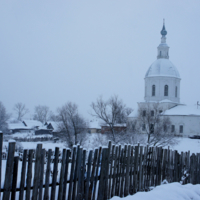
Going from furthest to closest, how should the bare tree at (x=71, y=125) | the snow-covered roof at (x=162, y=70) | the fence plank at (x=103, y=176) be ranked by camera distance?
the snow-covered roof at (x=162, y=70) < the bare tree at (x=71, y=125) < the fence plank at (x=103, y=176)

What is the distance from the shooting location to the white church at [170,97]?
160 ft

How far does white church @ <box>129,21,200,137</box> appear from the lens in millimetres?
48844

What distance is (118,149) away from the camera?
6109 mm

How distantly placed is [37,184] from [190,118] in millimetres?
47881

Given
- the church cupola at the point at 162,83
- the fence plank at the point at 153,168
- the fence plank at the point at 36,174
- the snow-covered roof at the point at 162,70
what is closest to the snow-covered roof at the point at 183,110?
the church cupola at the point at 162,83

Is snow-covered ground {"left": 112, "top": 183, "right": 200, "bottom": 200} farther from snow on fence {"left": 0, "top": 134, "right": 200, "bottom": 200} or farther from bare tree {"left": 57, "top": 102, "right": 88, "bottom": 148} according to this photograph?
bare tree {"left": 57, "top": 102, "right": 88, "bottom": 148}

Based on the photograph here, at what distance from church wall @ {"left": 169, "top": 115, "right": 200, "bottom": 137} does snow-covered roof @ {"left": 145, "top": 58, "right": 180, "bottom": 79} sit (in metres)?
8.40

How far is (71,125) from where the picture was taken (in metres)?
34.7

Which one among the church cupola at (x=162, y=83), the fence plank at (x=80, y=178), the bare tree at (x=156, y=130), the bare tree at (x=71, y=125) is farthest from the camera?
the church cupola at (x=162, y=83)

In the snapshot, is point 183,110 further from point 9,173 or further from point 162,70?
point 9,173

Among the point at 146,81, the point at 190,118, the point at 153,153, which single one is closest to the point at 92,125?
the point at 146,81

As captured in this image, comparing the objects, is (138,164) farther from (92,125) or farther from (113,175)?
(92,125)

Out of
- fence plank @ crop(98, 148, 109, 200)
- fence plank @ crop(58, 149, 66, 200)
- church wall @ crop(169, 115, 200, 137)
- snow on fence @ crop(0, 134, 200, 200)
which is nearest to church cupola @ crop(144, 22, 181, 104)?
church wall @ crop(169, 115, 200, 137)

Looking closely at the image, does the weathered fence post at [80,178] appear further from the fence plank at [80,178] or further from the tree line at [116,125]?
Result: the tree line at [116,125]
